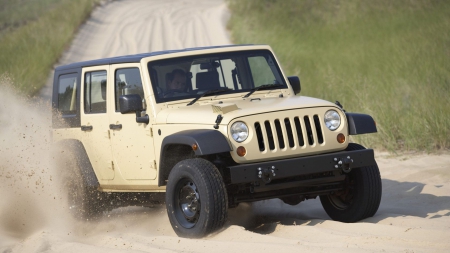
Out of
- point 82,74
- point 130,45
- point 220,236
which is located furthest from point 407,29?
point 220,236

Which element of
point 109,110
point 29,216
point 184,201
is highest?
point 109,110

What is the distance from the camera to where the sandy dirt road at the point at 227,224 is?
18.2ft

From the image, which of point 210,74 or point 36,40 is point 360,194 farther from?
point 36,40

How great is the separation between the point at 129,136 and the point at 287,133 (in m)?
1.68

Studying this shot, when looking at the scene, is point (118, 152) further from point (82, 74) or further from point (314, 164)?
point (314, 164)

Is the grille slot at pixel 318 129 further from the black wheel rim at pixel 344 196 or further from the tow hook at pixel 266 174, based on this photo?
the black wheel rim at pixel 344 196

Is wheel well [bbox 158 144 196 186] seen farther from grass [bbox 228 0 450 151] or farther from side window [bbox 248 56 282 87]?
grass [bbox 228 0 450 151]

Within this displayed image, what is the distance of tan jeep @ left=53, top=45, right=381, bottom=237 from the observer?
19.3ft

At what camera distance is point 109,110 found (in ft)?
23.8

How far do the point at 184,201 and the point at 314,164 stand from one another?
1.15m

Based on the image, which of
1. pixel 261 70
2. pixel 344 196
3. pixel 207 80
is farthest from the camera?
pixel 261 70

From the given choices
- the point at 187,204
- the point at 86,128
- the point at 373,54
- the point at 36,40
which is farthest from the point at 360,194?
the point at 36,40

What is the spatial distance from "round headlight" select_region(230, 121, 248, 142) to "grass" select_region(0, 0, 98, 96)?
7.21 metres

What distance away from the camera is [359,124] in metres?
6.36
